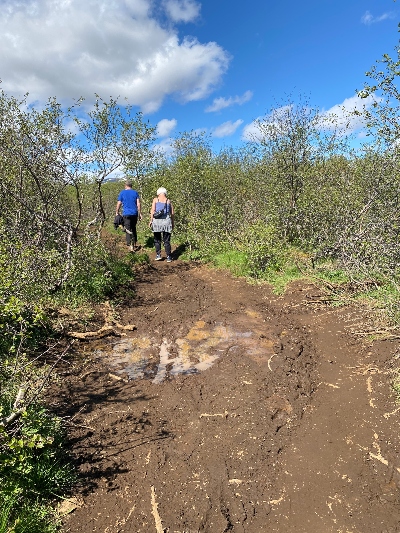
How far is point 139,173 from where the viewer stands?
45.9 ft

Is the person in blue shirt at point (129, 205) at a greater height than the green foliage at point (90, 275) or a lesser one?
greater

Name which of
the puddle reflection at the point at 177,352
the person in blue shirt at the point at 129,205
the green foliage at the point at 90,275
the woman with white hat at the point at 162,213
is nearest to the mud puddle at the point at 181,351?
the puddle reflection at the point at 177,352

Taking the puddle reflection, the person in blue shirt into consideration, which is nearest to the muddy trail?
the puddle reflection

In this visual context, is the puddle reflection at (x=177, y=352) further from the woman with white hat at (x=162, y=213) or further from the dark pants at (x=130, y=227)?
the dark pants at (x=130, y=227)

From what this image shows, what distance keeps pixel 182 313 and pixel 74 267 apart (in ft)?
6.79

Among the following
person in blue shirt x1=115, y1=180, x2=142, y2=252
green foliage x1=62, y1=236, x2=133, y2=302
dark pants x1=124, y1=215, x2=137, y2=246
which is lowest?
green foliage x1=62, y1=236, x2=133, y2=302

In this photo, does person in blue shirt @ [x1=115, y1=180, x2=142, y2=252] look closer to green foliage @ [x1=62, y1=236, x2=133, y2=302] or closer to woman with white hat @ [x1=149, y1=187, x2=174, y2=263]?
woman with white hat @ [x1=149, y1=187, x2=174, y2=263]

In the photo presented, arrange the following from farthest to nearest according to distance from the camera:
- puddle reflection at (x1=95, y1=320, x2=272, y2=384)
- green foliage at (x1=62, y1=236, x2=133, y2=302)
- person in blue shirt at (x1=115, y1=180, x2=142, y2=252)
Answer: person in blue shirt at (x1=115, y1=180, x2=142, y2=252) → green foliage at (x1=62, y1=236, x2=133, y2=302) → puddle reflection at (x1=95, y1=320, x2=272, y2=384)

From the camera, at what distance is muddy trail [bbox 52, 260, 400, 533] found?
110 inches

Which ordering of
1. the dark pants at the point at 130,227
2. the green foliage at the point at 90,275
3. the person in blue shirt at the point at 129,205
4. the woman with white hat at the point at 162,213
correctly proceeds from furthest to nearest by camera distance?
the dark pants at the point at 130,227
the person in blue shirt at the point at 129,205
the woman with white hat at the point at 162,213
the green foliage at the point at 90,275

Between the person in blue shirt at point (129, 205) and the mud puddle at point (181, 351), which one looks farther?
the person in blue shirt at point (129, 205)

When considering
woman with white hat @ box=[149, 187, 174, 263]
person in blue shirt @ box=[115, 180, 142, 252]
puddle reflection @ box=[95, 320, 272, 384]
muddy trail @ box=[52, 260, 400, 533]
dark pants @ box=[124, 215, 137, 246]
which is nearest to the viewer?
muddy trail @ box=[52, 260, 400, 533]

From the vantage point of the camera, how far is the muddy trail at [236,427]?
9.18 feet

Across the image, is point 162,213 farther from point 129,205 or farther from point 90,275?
point 90,275
